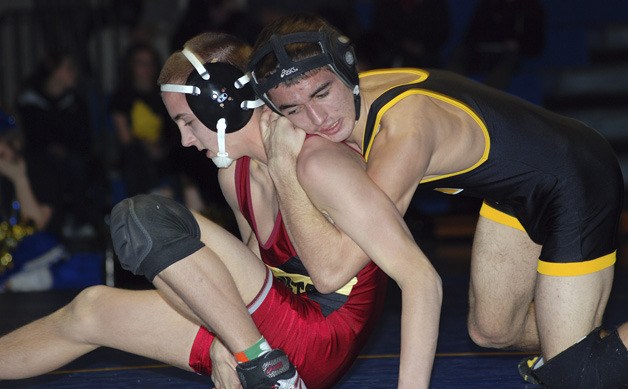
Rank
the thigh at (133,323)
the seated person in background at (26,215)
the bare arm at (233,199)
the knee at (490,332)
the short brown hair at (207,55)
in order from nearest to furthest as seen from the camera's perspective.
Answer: the thigh at (133,323)
the short brown hair at (207,55)
the bare arm at (233,199)
the knee at (490,332)
the seated person in background at (26,215)

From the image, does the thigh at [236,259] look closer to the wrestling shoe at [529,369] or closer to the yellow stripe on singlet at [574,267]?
the yellow stripe on singlet at [574,267]

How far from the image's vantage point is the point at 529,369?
3863 mm

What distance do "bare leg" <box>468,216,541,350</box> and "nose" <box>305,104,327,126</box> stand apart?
0.95 meters

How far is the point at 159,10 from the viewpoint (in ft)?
35.8

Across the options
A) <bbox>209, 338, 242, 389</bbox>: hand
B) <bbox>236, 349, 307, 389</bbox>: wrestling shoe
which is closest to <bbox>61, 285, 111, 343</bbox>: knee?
<bbox>209, 338, 242, 389</bbox>: hand

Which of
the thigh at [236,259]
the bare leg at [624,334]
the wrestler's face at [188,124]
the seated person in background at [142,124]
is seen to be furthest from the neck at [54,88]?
the bare leg at [624,334]

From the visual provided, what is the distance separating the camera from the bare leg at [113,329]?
3285 millimetres

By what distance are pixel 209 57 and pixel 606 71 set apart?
7131 mm

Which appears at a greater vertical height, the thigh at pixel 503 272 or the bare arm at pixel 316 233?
the bare arm at pixel 316 233

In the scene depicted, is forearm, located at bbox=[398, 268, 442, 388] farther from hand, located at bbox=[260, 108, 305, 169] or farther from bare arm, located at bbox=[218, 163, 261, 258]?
bare arm, located at bbox=[218, 163, 261, 258]

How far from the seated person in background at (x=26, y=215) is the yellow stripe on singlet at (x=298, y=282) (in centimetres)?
370

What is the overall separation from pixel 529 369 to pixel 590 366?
49 centimetres

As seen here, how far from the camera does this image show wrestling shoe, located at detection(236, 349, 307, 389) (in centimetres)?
305

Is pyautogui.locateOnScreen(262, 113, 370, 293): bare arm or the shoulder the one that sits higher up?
the shoulder
